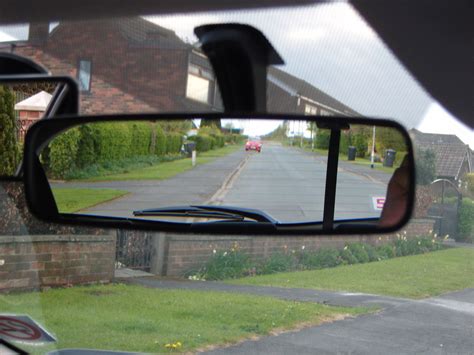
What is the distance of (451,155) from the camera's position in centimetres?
352

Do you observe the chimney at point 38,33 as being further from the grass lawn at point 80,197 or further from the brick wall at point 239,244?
the brick wall at point 239,244

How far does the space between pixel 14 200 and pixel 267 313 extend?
5.18 ft

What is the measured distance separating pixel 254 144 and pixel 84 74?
3.80 ft

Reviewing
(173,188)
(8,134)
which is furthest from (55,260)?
(173,188)

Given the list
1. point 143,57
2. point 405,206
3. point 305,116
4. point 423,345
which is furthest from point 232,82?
point 423,345

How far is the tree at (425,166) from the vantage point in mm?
3439

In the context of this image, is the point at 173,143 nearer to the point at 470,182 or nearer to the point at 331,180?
the point at 331,180

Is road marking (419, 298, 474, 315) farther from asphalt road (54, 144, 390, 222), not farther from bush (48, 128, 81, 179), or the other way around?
bush (48, 128, 81, 179)

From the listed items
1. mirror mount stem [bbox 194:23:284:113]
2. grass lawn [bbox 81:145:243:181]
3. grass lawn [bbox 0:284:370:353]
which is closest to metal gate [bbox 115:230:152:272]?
grass lawn [bbox 0:284:370:353]

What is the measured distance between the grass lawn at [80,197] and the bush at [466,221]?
5.29 ft

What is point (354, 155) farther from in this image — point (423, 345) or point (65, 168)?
point (65, 168)

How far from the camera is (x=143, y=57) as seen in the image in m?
3.98

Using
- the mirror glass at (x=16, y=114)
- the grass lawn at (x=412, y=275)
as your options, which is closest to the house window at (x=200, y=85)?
the mirror glass at (x=16, y=114)

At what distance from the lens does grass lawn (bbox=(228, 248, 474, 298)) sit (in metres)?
3.67
